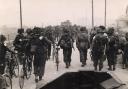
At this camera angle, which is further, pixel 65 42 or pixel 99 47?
pixel 65 42

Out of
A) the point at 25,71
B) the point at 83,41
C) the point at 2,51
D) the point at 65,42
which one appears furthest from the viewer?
the point at 83,41

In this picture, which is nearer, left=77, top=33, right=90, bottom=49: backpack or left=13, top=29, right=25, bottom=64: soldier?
left=13, top=29, right=25, bottom=64: soldier

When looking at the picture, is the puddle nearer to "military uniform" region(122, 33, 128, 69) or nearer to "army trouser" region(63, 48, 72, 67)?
"army trouser" region(63, 48, 72, 67)

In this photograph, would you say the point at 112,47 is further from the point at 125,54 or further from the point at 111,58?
the point at 125,54

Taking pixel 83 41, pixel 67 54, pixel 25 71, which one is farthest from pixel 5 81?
pixel 83 41

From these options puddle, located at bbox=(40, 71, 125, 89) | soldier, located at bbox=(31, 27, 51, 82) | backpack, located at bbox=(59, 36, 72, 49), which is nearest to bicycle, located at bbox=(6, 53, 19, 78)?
soldier, located at bbox=(31, 27, 51, 82)

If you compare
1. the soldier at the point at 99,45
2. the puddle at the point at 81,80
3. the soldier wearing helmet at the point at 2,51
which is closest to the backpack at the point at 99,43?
the soldier at the point at 99,45

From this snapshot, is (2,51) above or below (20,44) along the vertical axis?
below

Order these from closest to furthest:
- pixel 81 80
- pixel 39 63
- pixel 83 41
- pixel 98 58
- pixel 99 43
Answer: pixel 81 80
pixel 39 63
pixel 99 43
pixel 98 58
pixel 83 41

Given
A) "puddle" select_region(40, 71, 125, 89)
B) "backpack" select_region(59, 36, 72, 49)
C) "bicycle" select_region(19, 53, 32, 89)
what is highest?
"backpack" select_region(59, 36, 72, 49)

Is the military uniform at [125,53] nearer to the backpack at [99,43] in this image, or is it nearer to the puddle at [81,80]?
the backpack at [99,43]

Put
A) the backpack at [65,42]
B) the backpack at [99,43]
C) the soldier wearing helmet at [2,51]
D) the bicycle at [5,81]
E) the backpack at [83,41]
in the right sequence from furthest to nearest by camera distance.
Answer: the backpack at [83,41] < the backpack at [65,42] < the backpack at [99,43] < the soldier wearing helmet at [2,51] < the bicycle at [5,81]

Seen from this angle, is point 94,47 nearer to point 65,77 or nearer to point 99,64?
point 99,64

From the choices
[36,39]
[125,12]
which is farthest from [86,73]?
[125,12]
